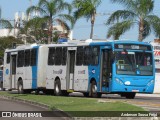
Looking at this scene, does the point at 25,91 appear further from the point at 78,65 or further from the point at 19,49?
the point at 78,65

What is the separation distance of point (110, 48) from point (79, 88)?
11.9 feet

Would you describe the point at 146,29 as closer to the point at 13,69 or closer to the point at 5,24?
the point at 13,69

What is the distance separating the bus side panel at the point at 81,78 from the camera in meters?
31.9

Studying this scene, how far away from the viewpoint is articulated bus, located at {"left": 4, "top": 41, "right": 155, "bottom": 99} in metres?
30.1

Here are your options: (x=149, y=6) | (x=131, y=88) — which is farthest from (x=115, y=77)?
(x=149, y=6)

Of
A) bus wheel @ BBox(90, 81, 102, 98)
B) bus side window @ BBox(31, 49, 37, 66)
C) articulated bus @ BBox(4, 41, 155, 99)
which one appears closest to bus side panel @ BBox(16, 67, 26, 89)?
articulated bus @ BBox(4, 41, 155, 99)

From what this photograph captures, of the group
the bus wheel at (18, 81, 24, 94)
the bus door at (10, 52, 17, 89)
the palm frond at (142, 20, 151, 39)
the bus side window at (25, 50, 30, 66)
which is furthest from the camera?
the palm frond at (142, 20, 151, 39)

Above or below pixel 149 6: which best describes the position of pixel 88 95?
Result: below

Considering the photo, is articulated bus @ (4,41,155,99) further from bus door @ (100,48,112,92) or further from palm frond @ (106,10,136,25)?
palm frond @ (106,10,136,25)

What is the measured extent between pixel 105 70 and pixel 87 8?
2241cm

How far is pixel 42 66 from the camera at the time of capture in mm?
36688

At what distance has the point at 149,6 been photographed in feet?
160

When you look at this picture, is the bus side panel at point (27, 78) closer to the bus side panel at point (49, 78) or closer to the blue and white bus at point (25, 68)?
the blue and white bus at point (25, 68)

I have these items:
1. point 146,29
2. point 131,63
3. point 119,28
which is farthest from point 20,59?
point 146,29
